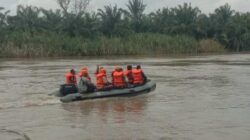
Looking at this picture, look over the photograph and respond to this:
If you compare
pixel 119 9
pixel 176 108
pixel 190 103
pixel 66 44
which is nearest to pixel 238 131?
pixel 176 108

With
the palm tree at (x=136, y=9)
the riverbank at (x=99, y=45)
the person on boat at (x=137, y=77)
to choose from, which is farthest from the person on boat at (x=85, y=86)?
the palm tree at (x=136, y=9)

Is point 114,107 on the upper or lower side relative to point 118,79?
lower

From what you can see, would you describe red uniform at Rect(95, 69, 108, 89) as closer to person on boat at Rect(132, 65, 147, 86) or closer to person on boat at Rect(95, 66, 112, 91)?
person on boat at Rect(95, 66, 112, 91)

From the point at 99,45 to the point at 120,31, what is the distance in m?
6.46

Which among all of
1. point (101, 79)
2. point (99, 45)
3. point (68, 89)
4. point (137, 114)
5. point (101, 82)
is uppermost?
point (99, 45)

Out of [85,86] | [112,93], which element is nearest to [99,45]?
[112,93]

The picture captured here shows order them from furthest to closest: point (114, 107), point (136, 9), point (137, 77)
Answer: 1. point (136, 9)
2. point (137, 77)
3. point (114, 107)

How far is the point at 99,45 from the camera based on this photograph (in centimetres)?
5559

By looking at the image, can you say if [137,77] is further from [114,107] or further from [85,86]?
[114,107]

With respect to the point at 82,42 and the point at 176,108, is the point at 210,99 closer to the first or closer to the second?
the point at 176,108

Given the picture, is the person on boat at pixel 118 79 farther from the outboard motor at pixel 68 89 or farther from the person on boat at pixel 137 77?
the outboard motor at pixel 68 89

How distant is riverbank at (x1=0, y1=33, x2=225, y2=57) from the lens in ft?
170

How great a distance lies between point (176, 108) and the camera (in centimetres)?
1580

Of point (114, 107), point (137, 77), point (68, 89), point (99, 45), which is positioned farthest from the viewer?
point (99, 45)
